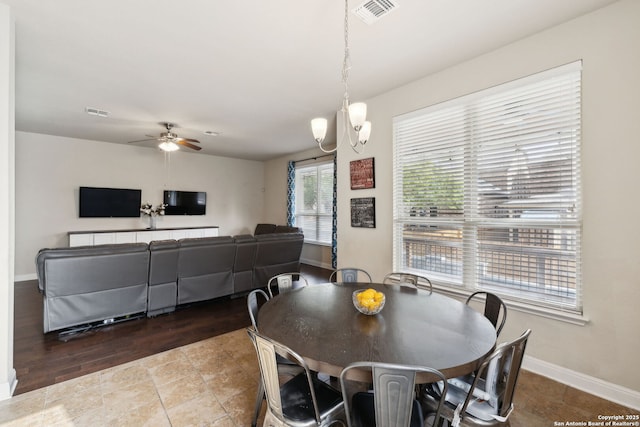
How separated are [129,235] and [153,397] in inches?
197

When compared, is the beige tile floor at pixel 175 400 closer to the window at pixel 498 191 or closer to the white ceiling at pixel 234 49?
the window at pixel 498 191

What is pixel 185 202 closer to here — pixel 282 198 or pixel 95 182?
pixel 95 182

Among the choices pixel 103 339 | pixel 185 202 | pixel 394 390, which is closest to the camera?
pixel 394 390

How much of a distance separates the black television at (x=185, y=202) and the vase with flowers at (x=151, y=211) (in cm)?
16

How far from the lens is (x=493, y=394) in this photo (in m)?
1.41

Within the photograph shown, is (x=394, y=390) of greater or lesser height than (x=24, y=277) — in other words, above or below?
above

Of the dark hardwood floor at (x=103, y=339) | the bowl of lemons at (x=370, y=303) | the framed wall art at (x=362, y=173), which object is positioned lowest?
the dark hardwood floor at (x=103, y=339)

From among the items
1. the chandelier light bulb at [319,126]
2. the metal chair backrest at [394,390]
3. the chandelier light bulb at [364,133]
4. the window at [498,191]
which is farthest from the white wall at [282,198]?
the metal chair backrest at [394,390]

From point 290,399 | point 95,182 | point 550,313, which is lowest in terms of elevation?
point 290,399

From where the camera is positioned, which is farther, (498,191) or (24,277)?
(24,277)

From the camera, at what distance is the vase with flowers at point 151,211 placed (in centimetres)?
652

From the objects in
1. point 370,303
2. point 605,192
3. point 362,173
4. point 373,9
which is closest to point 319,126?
point 373,9

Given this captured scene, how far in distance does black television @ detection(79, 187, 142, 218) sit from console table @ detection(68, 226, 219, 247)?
41cm

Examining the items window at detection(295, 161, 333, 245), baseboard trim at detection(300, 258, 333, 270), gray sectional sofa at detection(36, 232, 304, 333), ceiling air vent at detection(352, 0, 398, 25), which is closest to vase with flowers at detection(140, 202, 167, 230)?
window at detection(295, 161, 333, 245)
